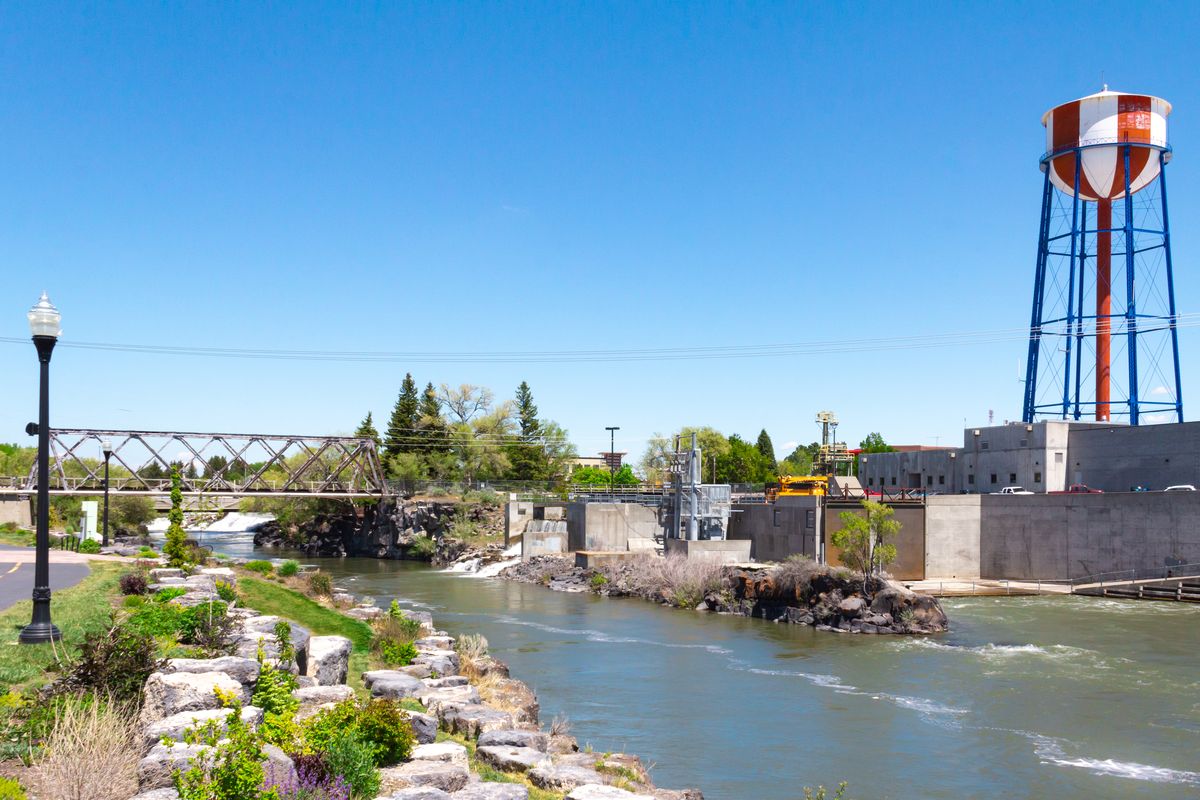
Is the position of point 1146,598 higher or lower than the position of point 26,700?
lower

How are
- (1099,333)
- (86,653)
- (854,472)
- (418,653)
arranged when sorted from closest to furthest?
1. (86,653)
2. (418,653)
3. (1099,333)
4. (854,472)

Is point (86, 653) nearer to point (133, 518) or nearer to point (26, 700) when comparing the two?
point (26, 700)

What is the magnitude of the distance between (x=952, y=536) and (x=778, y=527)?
9.66m

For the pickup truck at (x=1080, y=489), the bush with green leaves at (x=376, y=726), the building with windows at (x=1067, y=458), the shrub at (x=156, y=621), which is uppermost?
the building with windows at (x=1067, y=458)

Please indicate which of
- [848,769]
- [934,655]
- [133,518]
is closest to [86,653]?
[848,769]

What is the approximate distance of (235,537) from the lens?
110m

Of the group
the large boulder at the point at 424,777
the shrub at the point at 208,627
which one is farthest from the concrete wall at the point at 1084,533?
the large boulder at the point at 424,777

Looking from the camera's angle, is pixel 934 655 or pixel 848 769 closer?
pixel 848 769

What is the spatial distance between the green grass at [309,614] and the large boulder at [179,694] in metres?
9.25

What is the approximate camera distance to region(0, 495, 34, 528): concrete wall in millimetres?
56000

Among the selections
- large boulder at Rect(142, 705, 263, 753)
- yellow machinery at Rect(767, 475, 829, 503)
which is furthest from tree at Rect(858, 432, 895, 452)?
large boulder at Rect(142, 705, 263, 753)

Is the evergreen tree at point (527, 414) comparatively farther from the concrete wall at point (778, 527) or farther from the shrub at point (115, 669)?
the shrub at point (115, 669)

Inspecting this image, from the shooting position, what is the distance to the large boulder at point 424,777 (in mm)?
10172

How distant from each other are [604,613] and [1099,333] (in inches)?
1561
